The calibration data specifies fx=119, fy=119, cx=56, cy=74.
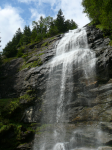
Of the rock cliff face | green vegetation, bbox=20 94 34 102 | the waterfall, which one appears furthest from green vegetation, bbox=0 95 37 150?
the waterfall

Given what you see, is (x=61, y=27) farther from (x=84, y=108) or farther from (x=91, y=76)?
(x=84, y=108)

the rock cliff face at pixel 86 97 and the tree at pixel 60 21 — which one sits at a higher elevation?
the tree at pixel 60 21

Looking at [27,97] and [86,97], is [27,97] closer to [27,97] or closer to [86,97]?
[27,97]

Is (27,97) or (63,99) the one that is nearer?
(63,99)

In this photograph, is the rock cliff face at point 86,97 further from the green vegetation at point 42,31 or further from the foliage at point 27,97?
the green vegetation at point 42,31

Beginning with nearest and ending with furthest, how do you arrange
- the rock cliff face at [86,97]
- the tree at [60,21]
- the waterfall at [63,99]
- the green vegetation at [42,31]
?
1. the rock cliff face at [86,97]
2. the waterfall at [63,99]
3. the green vegetation at [42,31]
4. the tree at [60,21]

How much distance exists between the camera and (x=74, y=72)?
12406 mm

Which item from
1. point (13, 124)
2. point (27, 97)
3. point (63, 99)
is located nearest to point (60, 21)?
point (27, 97)

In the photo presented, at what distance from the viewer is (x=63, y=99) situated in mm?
11938

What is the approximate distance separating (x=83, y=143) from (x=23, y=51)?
2270 cm

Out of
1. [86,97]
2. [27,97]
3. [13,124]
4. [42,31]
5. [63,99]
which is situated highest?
[42,31]

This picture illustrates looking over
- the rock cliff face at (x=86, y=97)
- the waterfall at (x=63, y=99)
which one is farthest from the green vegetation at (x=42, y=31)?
the waterfall at (x=63, y=99)

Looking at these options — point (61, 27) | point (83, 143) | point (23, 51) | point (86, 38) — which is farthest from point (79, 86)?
point (61, 27)

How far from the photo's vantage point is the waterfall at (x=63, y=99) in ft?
30.6
